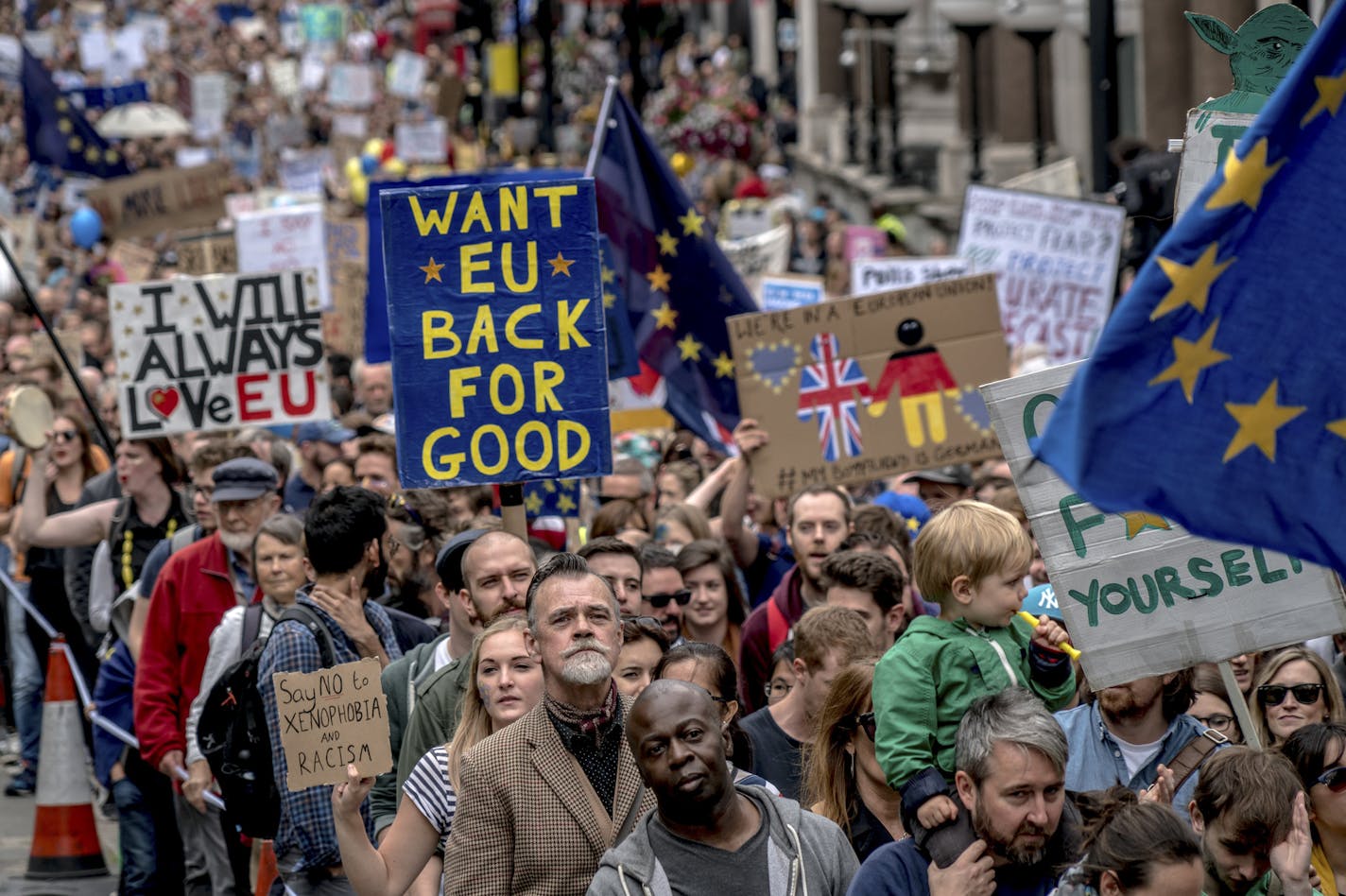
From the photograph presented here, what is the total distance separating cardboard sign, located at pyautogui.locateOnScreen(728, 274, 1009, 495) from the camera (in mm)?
9305

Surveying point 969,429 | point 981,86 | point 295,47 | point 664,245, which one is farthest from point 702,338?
point 295,47

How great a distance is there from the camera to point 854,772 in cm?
593

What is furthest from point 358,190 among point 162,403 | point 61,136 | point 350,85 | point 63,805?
point 63,805

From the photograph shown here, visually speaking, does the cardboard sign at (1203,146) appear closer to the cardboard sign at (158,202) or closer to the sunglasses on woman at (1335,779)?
the sunglasses on woman at (1335,779)

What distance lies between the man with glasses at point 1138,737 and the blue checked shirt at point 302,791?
1.94 meters

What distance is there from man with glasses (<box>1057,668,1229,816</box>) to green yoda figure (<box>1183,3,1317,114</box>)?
1396 mm

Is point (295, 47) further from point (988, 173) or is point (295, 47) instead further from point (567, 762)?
point (567, 762)

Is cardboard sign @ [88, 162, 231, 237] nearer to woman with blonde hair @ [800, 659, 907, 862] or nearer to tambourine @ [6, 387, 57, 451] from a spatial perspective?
tambourine @ [6, 387, 57, 451]

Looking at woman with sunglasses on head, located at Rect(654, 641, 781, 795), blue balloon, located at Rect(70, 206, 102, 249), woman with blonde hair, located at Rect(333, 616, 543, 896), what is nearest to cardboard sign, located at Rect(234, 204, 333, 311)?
blue balloon, located at Rect(70, 206, 102, 249)

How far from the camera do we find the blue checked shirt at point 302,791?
21.2 feet

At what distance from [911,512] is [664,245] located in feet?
7.62

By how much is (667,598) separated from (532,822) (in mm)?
2908

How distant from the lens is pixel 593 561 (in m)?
7.05

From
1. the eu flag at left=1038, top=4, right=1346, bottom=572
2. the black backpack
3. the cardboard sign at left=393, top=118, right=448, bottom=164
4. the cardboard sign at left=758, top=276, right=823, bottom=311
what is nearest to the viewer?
the eu flag at left=1038, top=4, right=1346, bottom=572
